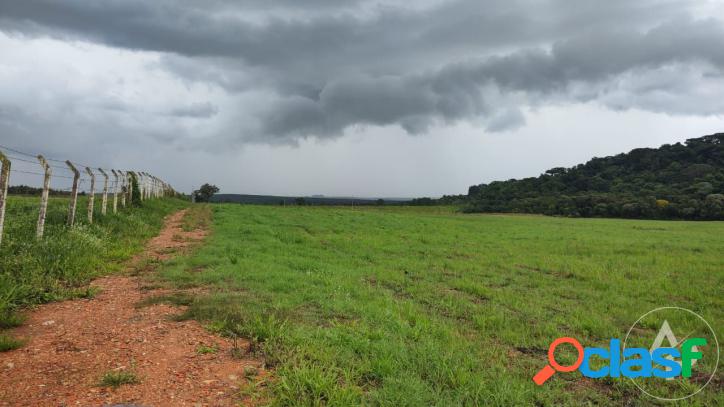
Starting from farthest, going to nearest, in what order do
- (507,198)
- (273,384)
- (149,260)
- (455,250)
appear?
1. (507,198)
2. (455,250)
3. (149,260)
4. (273,384)

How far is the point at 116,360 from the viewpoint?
512 cm

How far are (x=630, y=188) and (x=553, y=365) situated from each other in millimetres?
122729

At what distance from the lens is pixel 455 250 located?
18.6 m

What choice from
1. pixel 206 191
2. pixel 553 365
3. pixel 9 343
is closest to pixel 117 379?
pixel 9 343

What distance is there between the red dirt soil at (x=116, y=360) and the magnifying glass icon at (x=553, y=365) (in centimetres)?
389

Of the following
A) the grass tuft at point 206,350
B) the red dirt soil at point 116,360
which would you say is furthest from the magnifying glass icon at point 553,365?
the grass tuft at point 206,350

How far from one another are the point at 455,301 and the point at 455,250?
30.9 ft

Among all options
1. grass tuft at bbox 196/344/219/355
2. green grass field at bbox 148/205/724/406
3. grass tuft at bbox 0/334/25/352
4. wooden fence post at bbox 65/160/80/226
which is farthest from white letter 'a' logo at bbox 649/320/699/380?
wooden fence post at bbox 65/160/80/226

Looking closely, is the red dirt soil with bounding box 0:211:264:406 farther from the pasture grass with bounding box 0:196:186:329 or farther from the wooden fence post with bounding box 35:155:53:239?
the wooden fence post with bounding box 35:155:53:239

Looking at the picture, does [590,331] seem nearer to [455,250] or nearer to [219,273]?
[219,273]

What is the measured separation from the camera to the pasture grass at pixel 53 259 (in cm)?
736

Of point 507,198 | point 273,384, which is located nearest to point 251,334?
point 273,384

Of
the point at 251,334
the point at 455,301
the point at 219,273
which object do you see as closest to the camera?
the point at 251,334

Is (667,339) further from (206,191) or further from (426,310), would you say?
(206,191)
